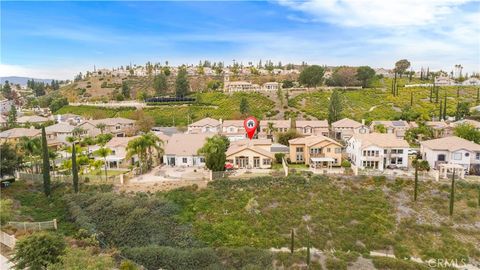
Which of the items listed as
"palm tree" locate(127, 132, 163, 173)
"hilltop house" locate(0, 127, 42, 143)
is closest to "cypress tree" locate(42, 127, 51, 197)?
"palm tree" locate(127, 132, 163, 173)

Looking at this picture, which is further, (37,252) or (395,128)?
(395,128)

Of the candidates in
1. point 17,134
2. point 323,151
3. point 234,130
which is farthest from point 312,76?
point 17,134

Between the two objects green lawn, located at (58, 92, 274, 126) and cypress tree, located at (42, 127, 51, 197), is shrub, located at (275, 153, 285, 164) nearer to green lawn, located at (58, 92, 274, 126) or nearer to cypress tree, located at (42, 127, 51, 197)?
cypress tree, located at (42, 127, 51, 197)

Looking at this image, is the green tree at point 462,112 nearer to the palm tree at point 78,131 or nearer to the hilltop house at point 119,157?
the hilltop house at point 119,157

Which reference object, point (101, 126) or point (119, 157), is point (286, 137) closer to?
point (119, 157)

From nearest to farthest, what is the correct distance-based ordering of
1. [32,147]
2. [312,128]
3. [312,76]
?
[32,147] < [312,128] < [312,76]

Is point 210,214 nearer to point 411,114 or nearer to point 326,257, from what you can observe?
point 326,257

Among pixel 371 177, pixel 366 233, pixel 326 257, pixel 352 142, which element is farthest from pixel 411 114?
pixel 326 257
